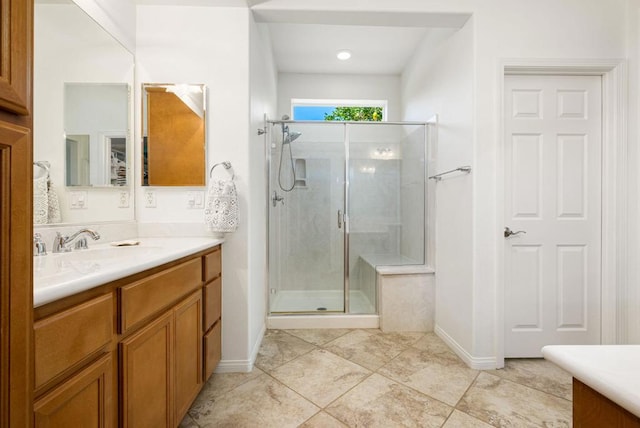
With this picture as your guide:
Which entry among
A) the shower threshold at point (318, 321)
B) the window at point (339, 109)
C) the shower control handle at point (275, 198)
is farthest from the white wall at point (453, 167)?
the shower control handle at point (275, 198)

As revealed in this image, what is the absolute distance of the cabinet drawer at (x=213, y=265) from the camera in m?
1.62

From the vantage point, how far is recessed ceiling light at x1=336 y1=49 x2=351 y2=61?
3287 millimetres

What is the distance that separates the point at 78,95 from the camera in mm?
Answer: 1488

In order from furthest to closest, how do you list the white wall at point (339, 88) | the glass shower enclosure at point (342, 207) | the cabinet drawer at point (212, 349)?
the white wall at point (339, 88), the glass shower enclosure at point (342, 207), the cabinet drawer at point (212, 349)

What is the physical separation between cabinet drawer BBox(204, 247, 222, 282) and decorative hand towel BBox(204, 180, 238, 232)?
161 millimetres

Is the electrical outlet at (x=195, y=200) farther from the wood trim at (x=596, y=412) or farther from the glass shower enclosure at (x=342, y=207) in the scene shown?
the wood trim at (x=596, y=412)

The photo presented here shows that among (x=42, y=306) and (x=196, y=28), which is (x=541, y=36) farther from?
(x=42, y=306)

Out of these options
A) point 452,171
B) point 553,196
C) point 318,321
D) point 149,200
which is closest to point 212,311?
point 149,200

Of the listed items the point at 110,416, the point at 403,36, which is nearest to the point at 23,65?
the point at 110,416

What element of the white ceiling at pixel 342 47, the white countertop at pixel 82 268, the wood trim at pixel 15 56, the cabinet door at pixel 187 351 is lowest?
the cabinet door at pixel 187 351

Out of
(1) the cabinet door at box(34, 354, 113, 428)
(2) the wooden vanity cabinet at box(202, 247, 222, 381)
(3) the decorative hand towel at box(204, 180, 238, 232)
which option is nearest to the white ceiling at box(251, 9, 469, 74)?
(3) the decorative hand towel at box(204, 180, 238, 232)

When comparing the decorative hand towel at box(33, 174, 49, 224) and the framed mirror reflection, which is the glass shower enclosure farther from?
the decorative hand towel at box(33, 174, 49, 224)

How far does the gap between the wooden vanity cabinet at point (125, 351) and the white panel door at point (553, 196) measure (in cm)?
209

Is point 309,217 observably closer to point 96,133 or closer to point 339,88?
point 96,133
